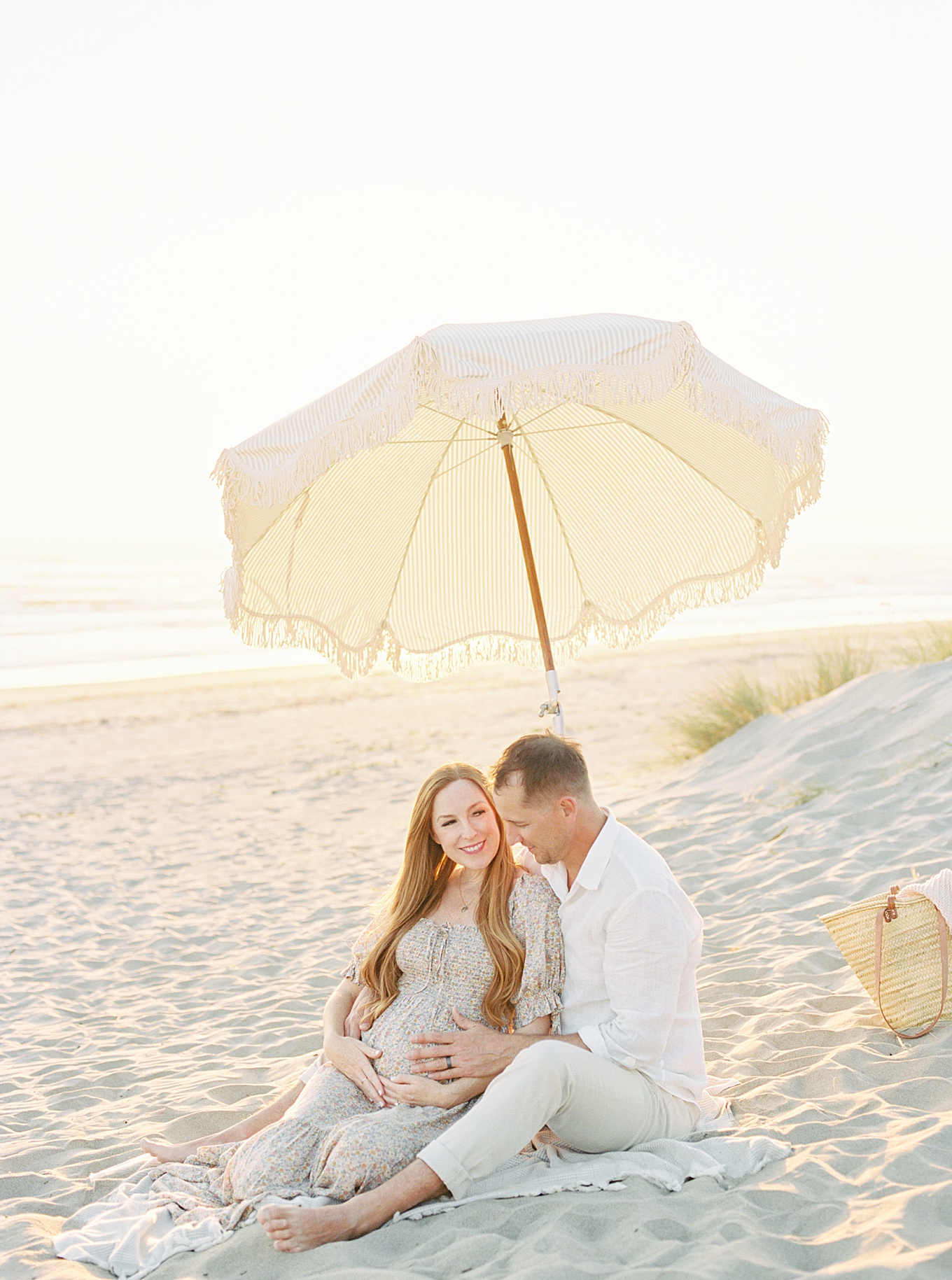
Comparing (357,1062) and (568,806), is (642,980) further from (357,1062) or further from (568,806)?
(357,1062)

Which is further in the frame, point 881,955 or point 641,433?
point 641,433

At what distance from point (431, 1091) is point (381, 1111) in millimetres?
155

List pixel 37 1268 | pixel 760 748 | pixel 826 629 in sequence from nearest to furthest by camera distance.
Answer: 1. pixel 37 1268
2. pixel 760 748
3. pixel 826 629

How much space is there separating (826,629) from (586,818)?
20.4m

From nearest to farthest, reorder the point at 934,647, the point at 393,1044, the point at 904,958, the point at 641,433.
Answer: the point at 393,1044, the point at 904,958, the point at 641,433, the point at 934,647

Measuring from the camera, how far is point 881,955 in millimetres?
3967

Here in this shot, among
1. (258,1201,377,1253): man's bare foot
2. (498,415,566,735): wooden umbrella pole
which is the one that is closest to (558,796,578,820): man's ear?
(498,415,566,735): wooden umbrella pole

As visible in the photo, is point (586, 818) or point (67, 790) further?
point (67, 790)

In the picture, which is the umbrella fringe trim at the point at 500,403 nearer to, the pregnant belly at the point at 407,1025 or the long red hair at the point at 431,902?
the long red hair at the point at 431,902

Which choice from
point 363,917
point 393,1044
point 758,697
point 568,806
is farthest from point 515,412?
point 758,697

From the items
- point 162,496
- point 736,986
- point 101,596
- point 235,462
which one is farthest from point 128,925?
point 162,496

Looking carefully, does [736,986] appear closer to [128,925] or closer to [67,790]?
[128,925]

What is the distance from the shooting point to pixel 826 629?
22.7m

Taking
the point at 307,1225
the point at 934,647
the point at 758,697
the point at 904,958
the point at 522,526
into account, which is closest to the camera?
the point at 307,1225
